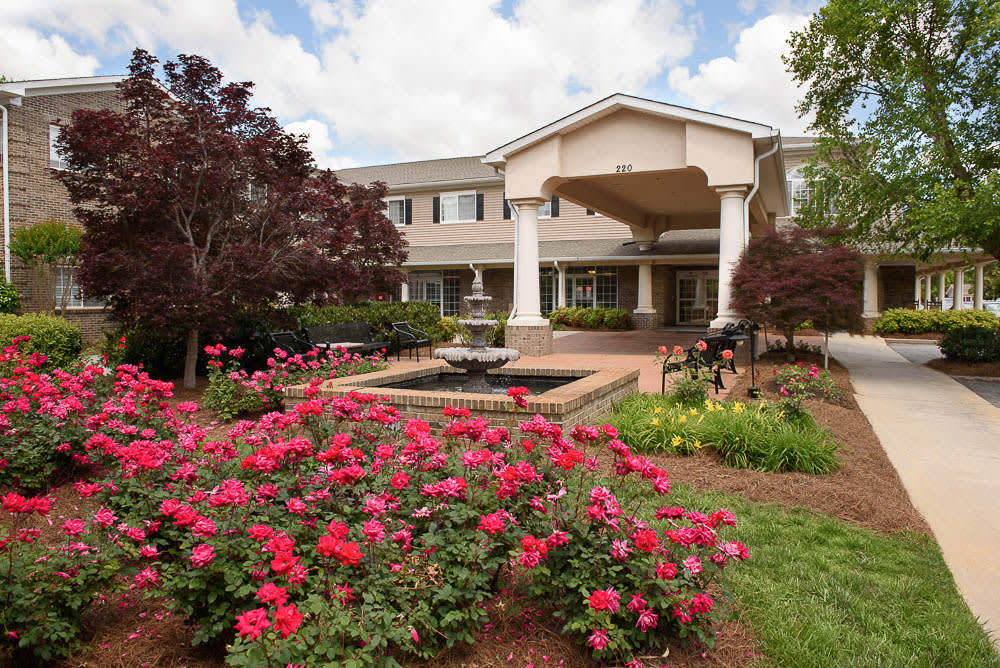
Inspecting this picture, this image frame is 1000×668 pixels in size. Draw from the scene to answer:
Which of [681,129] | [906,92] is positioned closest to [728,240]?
[681,129]

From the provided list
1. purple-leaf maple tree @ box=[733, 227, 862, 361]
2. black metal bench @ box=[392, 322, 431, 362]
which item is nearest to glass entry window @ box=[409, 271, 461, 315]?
black metal bench @ box=[392, 322, 431, 362]

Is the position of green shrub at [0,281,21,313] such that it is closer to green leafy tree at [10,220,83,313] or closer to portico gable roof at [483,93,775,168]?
green leafy tree at [10,220,83,313]

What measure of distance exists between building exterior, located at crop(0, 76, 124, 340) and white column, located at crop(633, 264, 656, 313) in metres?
17.0

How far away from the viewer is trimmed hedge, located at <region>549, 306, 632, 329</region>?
74.7ft

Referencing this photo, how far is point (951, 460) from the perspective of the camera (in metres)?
6.00

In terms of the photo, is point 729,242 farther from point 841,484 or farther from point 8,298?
point 8,298

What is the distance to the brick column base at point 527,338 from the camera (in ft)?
44.2

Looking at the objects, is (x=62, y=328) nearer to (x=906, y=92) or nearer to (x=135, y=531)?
(x=135, y=531)

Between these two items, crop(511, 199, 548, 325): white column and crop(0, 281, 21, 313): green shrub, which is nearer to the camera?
crop(511, 199, 548, 325): white column

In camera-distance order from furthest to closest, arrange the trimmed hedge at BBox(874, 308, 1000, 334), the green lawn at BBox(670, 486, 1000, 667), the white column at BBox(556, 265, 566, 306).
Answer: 1. the white column at BBox(556, 265, 566, 306)
2. the trimmed hedge at BBox(874, 308, 1000, 334)
3. the green lawn at BBox(670, 486, 1000, 667)

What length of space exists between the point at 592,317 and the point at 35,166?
17.2 metres

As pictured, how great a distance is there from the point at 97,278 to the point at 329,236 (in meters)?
3.17

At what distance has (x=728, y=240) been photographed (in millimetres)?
12633

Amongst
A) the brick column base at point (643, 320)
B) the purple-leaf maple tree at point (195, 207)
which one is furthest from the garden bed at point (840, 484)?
the brick column base at point (643, 320)
